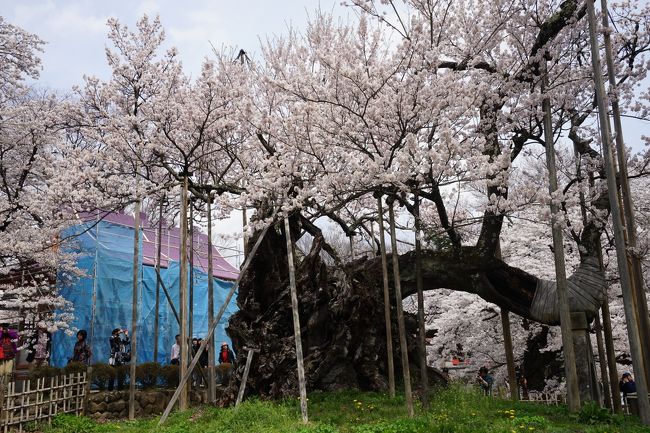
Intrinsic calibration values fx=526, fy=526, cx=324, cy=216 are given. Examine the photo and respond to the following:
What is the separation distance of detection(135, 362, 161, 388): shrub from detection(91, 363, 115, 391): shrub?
0.69 meters

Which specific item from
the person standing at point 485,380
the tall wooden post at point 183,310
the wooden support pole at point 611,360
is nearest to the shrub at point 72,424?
the tall wooden post at point 183,310

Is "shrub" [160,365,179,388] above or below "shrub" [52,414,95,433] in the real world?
above

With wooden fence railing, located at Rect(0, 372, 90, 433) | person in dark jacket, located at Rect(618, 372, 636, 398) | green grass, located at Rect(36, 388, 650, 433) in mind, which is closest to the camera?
green grass, located at Rect(36, 388, 650, 433)

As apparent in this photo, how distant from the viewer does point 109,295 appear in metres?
18.1

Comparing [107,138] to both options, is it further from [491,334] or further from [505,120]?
[491,334]

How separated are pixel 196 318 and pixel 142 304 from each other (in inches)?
112

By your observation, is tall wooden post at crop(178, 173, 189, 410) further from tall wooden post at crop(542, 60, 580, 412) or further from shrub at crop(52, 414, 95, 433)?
tall wooden post at crop(542, 60, 580, 412)

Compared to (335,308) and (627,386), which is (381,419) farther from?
(627,386)

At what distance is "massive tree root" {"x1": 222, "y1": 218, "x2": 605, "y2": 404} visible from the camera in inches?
424

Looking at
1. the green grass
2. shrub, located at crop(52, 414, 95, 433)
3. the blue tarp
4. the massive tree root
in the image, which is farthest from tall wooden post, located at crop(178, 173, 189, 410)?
the blue tarp

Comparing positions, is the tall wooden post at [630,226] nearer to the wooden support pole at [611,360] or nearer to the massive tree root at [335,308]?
the wooden support pole at [611,360]

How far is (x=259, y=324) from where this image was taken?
37.2 ft

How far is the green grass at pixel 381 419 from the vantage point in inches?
278

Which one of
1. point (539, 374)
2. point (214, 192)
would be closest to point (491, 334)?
point (539, 374)
